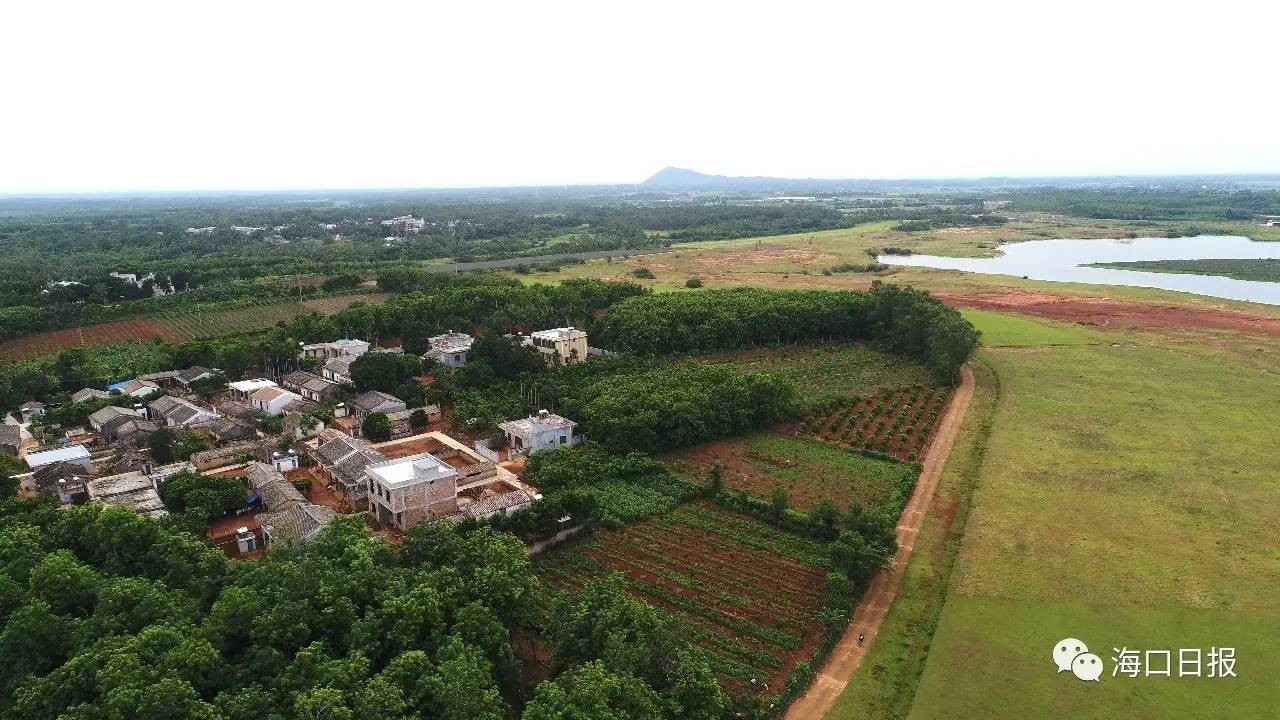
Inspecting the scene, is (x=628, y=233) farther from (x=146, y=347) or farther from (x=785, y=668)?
(x=785, y=668)

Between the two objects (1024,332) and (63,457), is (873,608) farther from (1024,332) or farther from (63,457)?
(1024,332)

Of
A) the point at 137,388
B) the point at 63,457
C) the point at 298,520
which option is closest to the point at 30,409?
the point at 137,388

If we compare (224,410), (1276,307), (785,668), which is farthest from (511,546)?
(1276,307)

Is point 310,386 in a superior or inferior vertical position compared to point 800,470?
superior

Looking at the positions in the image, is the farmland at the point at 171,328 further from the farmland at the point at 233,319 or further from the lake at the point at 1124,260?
the lake at the point at 1124,260

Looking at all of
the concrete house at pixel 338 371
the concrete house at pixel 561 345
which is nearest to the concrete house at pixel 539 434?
the concrete house at pixel 561 345
